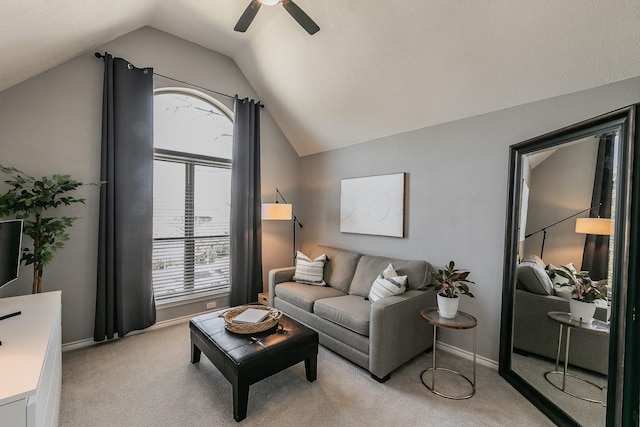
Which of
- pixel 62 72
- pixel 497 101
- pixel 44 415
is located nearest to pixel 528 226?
pixel 497 101

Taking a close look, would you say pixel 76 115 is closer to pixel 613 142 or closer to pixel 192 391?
pixel 192 391

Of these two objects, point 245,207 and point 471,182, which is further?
point 245,207

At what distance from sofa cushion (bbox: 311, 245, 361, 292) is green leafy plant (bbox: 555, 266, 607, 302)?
204 cm

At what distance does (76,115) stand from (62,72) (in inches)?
15.7

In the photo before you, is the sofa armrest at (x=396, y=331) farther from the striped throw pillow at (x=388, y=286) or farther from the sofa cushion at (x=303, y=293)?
the sofa cushion at (x=303, y=293)

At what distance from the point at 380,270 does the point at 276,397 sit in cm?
166

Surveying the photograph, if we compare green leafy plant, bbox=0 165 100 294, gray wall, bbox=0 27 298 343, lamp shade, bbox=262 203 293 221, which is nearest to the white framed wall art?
lamp shade, bbox=262 203 293 221

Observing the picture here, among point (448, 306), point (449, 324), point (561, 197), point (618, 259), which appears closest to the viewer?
point (618, 259)

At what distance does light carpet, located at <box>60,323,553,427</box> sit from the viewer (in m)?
1.86

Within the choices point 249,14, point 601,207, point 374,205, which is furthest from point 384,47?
point 601,207

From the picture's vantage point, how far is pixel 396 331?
236 cm

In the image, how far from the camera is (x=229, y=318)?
A: 91.5 inches

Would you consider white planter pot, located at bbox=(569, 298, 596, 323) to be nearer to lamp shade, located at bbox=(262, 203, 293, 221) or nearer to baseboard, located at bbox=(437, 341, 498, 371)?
baseboard, located at bbox=(437, 341, 498, 371)

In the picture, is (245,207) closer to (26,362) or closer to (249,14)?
(249,14)
